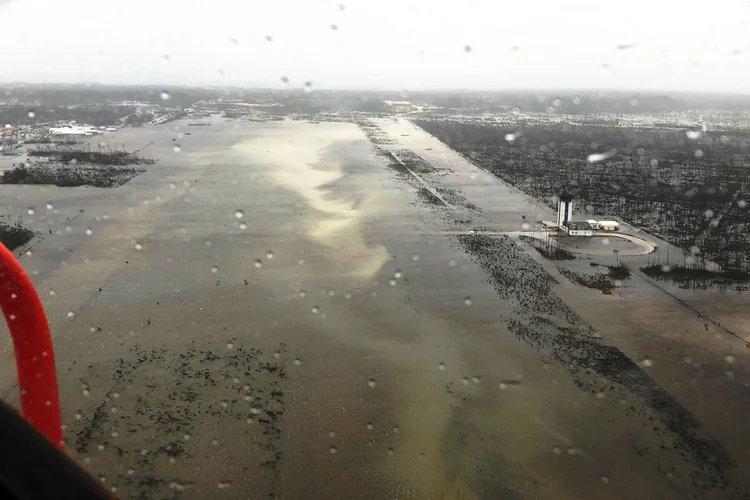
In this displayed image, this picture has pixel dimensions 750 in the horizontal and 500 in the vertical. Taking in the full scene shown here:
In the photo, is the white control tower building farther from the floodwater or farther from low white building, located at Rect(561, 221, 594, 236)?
the floodwater

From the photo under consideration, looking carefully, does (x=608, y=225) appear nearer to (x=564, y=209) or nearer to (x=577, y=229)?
(x=577, y=229)

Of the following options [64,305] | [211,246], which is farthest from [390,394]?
[211,246]

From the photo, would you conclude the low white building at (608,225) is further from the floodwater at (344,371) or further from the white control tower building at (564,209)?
the floodwater at (344,371)

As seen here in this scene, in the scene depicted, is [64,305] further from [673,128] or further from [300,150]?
[673,128]

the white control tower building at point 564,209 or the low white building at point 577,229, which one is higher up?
the white control tower building at point 564,209

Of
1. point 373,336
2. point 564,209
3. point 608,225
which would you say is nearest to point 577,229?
point 564,209

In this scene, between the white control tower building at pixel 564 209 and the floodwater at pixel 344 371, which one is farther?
the white control tower building at pixel 564 209

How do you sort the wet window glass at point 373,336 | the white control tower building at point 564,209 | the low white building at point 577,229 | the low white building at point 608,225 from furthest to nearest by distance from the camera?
the low white building at point 608,225 < the white control tower building at point 564,209 < the low white building at point 577,229 < the wet window glass at point 373,336

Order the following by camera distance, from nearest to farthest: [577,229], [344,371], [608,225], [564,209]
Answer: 1. [344,371]
2. [577,229]
3. [564,209]
4. [608,225]
